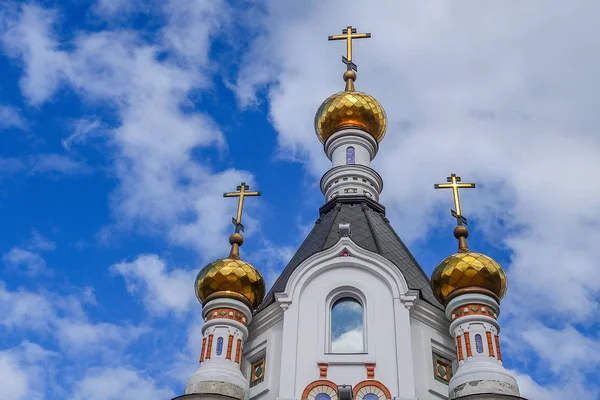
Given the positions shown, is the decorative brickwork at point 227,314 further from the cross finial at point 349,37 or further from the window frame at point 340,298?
the cross finial at point 349,37

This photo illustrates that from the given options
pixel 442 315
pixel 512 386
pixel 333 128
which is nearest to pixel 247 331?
pixel 442 315

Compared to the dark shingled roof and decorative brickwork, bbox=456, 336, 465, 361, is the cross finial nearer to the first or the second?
the dark shingled roof

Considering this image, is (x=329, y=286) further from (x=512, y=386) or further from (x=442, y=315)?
(x=512, y=386)

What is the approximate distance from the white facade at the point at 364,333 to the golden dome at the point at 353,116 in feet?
17.2

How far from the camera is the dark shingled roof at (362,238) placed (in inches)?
521

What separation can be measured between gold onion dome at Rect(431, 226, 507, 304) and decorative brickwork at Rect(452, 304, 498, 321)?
9.8 inches

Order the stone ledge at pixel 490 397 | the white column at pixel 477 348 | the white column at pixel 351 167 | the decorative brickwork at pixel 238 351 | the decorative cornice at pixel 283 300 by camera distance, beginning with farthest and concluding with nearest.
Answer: the white column at pixel 351 167
the decorative cornice at pixel 283 300
the decorative brickwork at pixel 238 351
the white column at pixel 477 348
the stone ledge at pixel 490 397

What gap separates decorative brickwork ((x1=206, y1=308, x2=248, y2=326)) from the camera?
40.4 ft

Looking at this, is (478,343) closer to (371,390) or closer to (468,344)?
(468,344)

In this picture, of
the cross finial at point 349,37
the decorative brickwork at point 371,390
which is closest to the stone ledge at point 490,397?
the decorative brickwork at point 371,390

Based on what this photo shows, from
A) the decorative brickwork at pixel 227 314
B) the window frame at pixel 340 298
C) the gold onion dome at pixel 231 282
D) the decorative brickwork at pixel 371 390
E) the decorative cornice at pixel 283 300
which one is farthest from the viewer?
the gold onion dome at pixel 231 282

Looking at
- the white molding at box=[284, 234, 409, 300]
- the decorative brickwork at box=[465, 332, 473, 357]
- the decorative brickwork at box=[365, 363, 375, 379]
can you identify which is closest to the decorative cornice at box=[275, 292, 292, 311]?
the white molding at box=[284, 234, 409, 300]

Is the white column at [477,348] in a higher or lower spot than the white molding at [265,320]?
lower

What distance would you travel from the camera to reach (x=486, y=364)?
11094 mm
